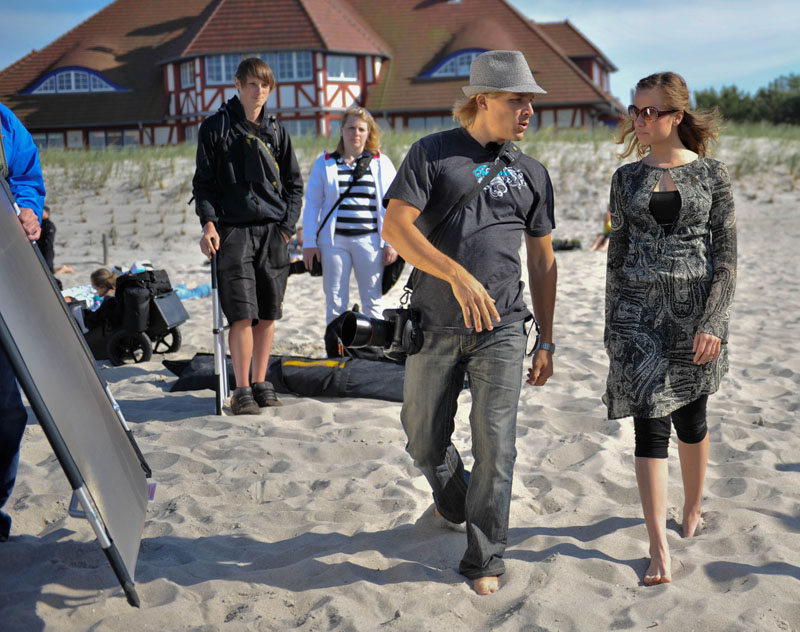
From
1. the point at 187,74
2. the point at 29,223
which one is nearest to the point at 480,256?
the point at 29,223

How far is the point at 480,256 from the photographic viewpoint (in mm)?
3051

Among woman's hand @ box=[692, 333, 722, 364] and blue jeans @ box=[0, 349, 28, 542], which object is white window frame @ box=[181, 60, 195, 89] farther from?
woman's hand @ box=[692, 333, 722, 364]

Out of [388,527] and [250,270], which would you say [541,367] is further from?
[250,270]

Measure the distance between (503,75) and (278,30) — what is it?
3372 centimetres

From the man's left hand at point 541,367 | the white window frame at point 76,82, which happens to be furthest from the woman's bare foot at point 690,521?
the white window frame at point 76,82

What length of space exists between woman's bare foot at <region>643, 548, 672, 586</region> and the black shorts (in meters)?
2.92

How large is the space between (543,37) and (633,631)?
35.8 meters

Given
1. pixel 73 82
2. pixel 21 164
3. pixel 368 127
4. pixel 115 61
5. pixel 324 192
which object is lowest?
pixel 324 192

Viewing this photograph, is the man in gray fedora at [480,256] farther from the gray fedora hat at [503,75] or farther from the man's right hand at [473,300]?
the man's right hand at [473,300]

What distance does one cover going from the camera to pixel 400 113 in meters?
35.1

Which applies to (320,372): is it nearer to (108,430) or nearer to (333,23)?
(108,430)

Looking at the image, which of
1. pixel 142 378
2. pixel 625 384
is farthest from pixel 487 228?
pixel 142 378

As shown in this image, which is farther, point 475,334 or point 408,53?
point 408,53

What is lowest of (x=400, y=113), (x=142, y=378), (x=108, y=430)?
(x=142, y=378)
